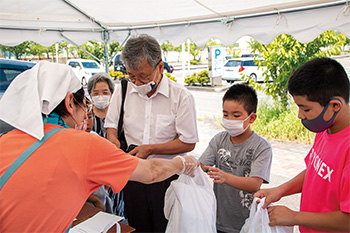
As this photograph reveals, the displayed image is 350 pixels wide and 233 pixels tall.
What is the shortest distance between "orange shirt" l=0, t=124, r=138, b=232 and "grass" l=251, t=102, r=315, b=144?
611cm

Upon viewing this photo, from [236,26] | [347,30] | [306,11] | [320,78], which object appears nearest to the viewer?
[320,78]

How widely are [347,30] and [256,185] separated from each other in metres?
1.86

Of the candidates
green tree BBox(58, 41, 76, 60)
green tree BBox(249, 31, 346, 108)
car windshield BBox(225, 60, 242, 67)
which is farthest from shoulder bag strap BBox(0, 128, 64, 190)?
green tree BBox(58, 41, 76, 60)

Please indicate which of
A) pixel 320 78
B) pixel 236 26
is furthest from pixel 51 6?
pixel 320 78

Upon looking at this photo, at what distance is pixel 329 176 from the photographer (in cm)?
115

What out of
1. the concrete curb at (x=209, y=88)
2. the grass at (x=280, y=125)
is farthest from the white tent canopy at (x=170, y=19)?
the concrete curb at (x=209, y=88)

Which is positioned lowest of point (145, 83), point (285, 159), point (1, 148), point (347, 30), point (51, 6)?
point (285, 159)

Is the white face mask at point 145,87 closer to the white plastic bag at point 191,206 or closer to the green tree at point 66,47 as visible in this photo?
the white plastic bag at point 191,206

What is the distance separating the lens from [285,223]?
123 centimetres

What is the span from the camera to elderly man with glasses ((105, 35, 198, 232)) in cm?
202

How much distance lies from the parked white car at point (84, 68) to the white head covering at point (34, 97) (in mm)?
16431

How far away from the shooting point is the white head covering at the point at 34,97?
1.04 meters

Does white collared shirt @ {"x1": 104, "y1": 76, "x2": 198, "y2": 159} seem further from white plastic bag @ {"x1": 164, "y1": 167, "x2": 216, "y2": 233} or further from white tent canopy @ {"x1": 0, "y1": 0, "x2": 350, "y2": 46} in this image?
white tent canopy @ {"x1": 0, "y1": 0, "x2": 350, "y2": 46}

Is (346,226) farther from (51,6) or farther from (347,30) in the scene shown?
(51,6)
